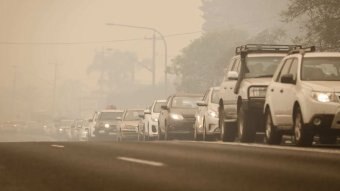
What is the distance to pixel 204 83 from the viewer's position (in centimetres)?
8731

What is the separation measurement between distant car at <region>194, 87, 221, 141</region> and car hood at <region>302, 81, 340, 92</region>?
9.78 m

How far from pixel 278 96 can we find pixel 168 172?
10636 mm

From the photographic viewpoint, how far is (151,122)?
3953cm

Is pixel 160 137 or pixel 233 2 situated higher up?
pixel 233 2

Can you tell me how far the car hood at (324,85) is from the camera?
60.4 ft

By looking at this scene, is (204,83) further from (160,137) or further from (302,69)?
(302,69)

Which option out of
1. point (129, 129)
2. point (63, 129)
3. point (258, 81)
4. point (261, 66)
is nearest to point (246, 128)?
point (258, 81)

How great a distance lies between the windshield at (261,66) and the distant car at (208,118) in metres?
4.65

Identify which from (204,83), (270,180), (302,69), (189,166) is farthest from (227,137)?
(204,83)

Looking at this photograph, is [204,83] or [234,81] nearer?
[234,81]

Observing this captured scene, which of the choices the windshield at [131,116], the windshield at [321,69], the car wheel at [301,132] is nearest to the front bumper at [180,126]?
the windshield at [131,116]

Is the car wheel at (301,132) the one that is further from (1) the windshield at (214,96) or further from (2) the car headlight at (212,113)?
(1) the windshield at (214,96)

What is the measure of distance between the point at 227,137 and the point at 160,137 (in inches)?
464

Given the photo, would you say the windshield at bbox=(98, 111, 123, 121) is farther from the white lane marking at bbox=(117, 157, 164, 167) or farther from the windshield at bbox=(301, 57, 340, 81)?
the white lane marking at bbox=(117, 157, 164, 167)
